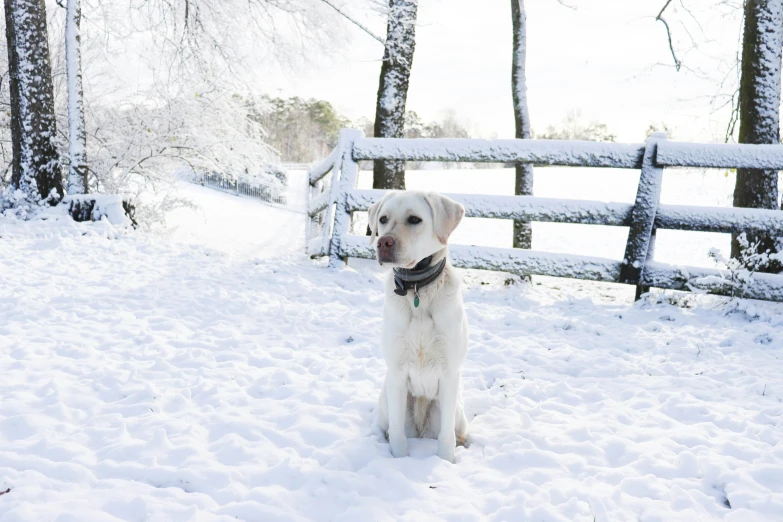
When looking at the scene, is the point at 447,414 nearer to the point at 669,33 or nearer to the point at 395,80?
the point at 395,80

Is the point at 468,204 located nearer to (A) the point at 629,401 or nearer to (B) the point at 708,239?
(A) the point at 629,401

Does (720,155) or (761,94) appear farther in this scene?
(761,94)

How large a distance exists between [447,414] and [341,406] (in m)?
0.88

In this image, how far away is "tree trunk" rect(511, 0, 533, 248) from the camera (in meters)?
8.35

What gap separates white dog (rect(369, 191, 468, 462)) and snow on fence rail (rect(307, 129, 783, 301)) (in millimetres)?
3345

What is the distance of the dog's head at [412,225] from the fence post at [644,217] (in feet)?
11.7

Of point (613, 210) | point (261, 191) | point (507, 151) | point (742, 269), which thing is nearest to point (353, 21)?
point (507, 151)

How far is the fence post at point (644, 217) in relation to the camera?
5.38m

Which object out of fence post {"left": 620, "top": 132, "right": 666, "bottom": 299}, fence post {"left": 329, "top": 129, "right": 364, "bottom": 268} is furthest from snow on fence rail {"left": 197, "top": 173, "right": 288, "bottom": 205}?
fence post {"left": 620, "top": 132, "right": 666, "bottom": 299}

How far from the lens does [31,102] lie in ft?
28.2

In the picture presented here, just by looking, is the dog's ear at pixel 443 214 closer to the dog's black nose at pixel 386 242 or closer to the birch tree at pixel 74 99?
the dog's black nose at pixel 386 242

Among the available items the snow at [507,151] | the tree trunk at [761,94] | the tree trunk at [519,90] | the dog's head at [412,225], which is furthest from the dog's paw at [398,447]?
the tree trunk at [519,90]

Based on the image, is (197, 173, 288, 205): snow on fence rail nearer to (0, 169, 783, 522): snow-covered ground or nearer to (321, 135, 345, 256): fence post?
(321, 135, 345, 256): fence post

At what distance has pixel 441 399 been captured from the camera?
2.66 m
